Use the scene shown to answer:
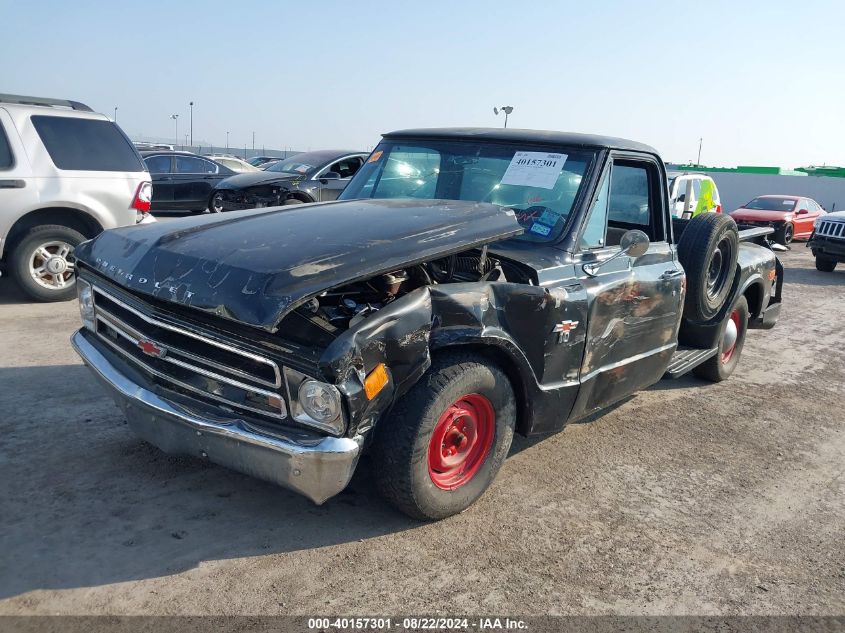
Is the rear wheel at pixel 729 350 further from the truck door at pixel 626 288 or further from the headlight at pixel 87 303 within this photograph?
the headlight at pixel 87 303

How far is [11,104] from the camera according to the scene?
23.9ft

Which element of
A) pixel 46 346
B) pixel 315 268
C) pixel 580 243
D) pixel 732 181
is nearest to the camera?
pixel 315 268

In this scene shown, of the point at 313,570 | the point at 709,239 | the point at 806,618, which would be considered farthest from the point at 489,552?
the point at 709,239

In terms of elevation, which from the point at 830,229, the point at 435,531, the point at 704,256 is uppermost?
the point at 704,256

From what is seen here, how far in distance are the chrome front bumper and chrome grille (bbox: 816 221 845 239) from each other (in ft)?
47.1

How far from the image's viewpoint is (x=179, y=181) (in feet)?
50.4

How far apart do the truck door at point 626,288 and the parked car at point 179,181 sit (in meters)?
12.0

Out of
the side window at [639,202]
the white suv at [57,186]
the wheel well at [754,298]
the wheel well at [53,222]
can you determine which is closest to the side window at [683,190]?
the wheel well at [754,298]

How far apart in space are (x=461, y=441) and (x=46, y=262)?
5.84 m

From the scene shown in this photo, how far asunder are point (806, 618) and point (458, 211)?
2.37m

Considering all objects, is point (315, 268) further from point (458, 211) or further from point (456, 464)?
point (456, 464)

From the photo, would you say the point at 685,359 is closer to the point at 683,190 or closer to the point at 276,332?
the point at 276,332

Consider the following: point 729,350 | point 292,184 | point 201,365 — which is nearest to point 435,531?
point 201,365

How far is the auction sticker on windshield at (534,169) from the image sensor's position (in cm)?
419
